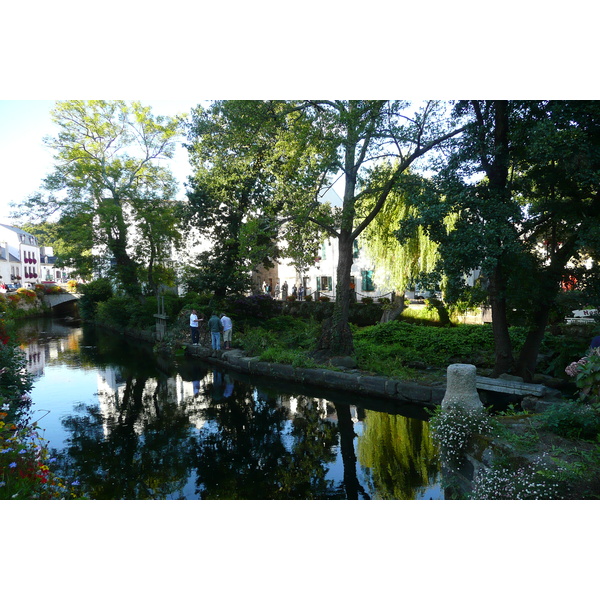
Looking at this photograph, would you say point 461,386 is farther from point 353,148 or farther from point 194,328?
point 194,328

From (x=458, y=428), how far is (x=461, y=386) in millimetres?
556

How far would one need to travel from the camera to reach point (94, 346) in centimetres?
1781

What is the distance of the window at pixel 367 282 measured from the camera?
80.6 ft

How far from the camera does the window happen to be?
24.6 metres

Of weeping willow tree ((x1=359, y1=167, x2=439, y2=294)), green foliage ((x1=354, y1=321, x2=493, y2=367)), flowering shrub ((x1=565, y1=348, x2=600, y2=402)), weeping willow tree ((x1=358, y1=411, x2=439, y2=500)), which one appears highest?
weeping willow tree ((x1=359, y1=167, x2=439, y2=294))

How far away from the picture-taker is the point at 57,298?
34.7 m

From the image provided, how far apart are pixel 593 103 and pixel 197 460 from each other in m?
6.87

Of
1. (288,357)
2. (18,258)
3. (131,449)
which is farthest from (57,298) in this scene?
(131,449)

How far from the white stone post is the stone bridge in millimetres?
34164

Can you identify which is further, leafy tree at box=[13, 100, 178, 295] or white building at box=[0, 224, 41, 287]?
white building at box=[0, 224, 41, 287]

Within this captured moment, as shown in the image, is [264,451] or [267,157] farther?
[267,157]

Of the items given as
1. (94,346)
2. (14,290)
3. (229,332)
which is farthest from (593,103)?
(14,290)

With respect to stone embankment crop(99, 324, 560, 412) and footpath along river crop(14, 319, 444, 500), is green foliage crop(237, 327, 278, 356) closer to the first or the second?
stone embankment crop(99, 324, 560, 412)

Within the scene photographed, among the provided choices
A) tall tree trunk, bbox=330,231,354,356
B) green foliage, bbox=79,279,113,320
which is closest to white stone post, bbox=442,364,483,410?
tall tree trunk, bbox=330,231,354,356
